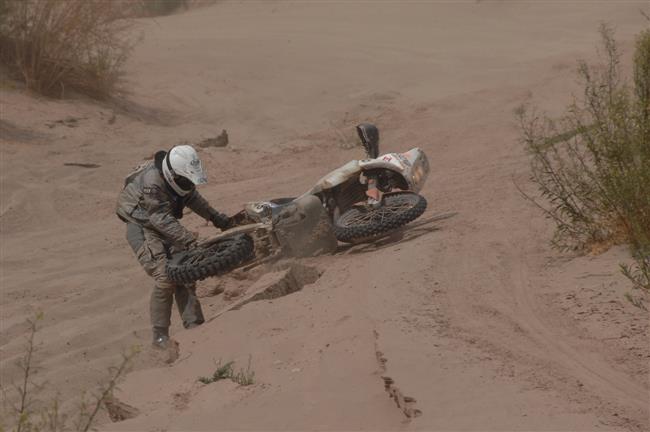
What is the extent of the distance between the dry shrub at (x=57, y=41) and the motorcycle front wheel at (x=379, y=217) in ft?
28.8

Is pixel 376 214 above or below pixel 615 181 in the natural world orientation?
below

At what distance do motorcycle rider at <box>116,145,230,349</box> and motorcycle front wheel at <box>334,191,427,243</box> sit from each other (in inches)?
48.4

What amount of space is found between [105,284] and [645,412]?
6593 millimetres

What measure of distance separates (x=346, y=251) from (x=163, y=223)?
5.41 feet

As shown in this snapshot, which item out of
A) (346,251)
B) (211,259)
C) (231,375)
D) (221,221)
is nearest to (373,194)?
(346,251)

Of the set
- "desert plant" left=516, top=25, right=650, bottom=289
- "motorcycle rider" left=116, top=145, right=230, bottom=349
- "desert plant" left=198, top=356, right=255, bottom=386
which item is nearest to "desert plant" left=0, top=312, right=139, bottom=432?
"desert plant" left=198, top=356, right=255, bottom=386

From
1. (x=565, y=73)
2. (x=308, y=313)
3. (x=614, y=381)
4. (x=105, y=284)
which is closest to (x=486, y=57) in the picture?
(x=565, y=73)

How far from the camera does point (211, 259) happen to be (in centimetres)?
823

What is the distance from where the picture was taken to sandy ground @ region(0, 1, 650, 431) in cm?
590

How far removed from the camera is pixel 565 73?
17156mm

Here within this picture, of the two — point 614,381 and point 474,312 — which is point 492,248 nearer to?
point 474,312

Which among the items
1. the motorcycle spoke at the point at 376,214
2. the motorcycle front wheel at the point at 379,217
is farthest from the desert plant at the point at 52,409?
the motorcycle spoke at the point at 376,214

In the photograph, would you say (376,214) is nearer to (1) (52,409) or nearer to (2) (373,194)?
(2) (373,194)

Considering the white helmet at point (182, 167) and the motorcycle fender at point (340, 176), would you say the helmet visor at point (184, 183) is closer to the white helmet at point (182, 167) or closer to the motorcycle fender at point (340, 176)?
the white helmet at point (182, 167)
